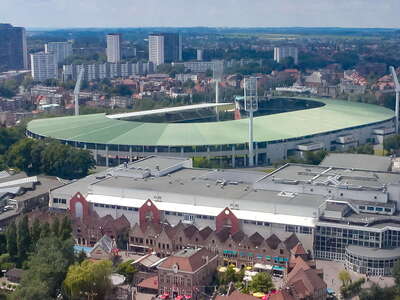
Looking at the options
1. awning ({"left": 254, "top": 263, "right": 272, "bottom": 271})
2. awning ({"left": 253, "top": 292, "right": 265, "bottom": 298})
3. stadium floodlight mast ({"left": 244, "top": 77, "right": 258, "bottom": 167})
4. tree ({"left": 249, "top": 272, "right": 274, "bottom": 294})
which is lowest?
awning ({"left": 254, "top": 263, "right": 272, "bottom": 271})

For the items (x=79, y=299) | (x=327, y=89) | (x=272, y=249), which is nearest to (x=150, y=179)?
(x=272, y=249)

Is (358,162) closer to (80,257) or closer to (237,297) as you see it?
(80,257)

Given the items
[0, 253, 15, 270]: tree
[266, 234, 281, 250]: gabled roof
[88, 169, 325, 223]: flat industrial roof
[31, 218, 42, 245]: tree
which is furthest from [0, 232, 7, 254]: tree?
[266, 234, 281, 250]: gabled roof

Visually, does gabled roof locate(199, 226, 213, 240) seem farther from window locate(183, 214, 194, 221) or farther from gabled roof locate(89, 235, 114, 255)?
gabled roof locate(89, 235, 114, 255)

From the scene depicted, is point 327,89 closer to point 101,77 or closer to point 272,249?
point 101,77

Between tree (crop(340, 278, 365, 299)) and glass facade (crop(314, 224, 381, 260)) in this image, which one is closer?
tree (crop(340, 278, 365, 299))

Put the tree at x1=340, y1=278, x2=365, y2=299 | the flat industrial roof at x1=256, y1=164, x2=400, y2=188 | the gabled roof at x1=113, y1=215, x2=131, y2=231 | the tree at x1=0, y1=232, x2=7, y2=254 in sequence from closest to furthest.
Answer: the tree at x1=340, y1=278, x2=365, y2=299 < the tree at x1=0, y1=232, x2=7, y2=254 < the gabled roof at x1=113, y1=215, x2=131, y2=231 < the flat industrial roof at x1=256, y1=164, x2=400, y2=188

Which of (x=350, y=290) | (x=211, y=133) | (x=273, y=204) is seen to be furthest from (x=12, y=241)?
(x=211, y=133)

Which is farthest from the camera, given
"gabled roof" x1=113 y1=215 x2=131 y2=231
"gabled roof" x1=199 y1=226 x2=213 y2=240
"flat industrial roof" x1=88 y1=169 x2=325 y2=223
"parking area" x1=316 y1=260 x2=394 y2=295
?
"gabled roof" x1=113 y1=215 x2=131 y2=231
